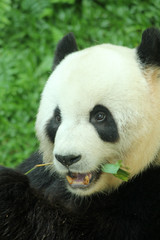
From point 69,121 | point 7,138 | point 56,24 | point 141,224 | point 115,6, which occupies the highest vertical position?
point 69,121

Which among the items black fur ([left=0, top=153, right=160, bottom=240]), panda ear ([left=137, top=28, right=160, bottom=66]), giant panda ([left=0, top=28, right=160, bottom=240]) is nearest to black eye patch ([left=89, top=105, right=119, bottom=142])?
giant panda ([left=0, top=28, right=160, bottom=240])

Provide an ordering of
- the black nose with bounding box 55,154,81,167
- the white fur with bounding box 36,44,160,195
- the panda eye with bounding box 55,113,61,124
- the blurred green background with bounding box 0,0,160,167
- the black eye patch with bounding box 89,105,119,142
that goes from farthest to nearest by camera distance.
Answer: the blurred green background with bounding box 0,0,160,167
the panda eye with bounding box 55,113,61,124
the black eye patch with bounding box 89,105,119,142
the white fur with bounding box 36,44,160,195
the black nose with bounding box 55,154,81,167

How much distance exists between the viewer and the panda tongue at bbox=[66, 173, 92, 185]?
3818 mm

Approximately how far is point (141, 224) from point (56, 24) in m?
5.01

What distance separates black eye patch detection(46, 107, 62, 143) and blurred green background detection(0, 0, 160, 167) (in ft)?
9.48

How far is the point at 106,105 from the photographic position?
372cm

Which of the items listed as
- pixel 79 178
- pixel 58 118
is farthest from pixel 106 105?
pixel 79 178

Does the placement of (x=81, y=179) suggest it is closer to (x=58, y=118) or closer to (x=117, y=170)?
(x=117, y=170)

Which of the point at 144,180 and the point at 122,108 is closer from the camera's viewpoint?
the point at 122,108

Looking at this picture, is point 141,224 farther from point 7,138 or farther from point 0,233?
point 7,138

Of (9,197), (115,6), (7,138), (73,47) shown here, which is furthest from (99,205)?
(115,6)

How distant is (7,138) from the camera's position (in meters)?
7.16

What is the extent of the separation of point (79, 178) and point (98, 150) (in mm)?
345

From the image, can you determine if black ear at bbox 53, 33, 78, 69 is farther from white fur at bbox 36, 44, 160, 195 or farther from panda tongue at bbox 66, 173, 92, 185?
panda tongue at bbox 66, 173, 92, 185
